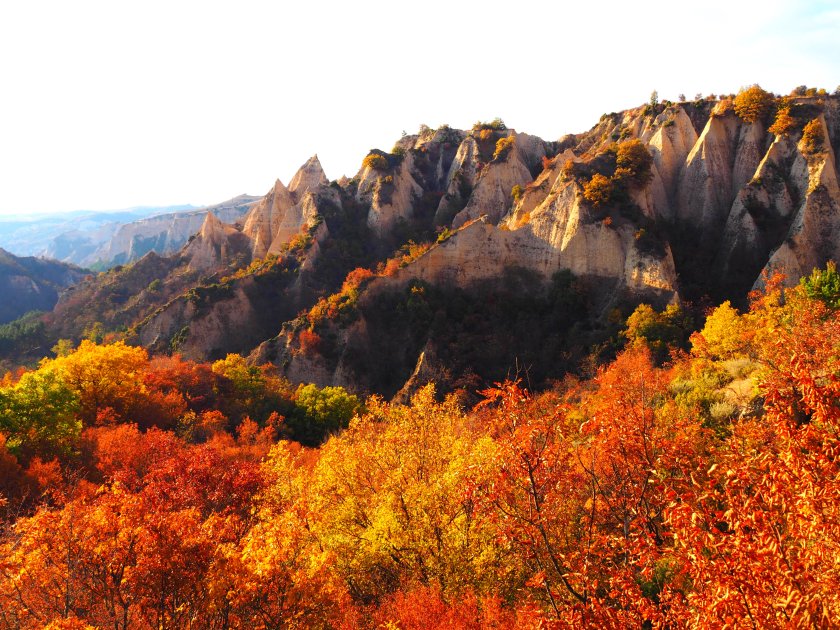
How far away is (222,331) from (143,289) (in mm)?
25927

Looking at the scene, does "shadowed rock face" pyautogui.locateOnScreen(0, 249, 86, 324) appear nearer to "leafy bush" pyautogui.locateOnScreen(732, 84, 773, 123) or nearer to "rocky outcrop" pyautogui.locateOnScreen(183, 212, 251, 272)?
"rocky outcrop" pyautogui.locateOnScreen(183, 212, 251, 272)

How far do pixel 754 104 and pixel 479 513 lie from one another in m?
53.0

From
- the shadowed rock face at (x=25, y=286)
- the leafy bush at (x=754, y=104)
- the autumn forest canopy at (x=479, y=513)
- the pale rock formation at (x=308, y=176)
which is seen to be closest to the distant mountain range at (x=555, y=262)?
the leafy bush at (x=754, y=104)

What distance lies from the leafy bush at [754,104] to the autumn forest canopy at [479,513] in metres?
26.9

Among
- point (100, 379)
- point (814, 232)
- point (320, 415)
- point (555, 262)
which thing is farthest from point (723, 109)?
point (100, 379)

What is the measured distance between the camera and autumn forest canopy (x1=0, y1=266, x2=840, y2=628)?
21.6 ft

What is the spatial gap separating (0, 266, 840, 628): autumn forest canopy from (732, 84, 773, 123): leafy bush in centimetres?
2686

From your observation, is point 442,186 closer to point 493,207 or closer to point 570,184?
point 493,207

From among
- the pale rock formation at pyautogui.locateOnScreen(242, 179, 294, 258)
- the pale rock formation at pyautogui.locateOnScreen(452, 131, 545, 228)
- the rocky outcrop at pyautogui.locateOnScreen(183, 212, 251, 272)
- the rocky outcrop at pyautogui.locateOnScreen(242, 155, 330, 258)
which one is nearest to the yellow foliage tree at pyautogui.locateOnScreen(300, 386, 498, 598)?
the pale rock formation at pyautogui.locateOnScreen(452, 131, 545, 228)

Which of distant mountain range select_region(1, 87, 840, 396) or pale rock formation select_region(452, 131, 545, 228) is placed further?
pale rock formation select_region(452, 131, 545, 228)

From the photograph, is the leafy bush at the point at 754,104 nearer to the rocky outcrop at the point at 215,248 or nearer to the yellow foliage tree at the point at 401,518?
the yellow foliage tree at the point at 401,518

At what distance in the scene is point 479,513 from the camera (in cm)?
1267

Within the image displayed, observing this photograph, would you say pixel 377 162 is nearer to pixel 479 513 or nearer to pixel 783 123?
pixel 783 123

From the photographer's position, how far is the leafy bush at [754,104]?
46.5 m
